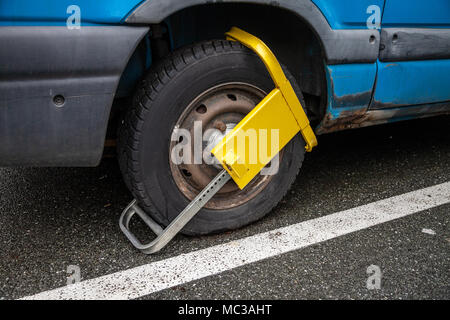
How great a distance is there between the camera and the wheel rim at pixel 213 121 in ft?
5.98

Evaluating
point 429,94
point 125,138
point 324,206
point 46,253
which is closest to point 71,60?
point 125,138

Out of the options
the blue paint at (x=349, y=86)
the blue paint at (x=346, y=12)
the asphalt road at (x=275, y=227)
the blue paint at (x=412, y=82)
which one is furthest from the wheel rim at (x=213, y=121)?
the blue paint at (x=412, y=82)

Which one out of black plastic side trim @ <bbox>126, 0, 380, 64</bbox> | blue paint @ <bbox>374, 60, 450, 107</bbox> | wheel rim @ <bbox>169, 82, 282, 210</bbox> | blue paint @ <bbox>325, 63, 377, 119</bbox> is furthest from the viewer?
blue paint @ <bbox>374, 60, 450, 107</bbox>

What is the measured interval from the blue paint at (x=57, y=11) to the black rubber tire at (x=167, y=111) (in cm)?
29

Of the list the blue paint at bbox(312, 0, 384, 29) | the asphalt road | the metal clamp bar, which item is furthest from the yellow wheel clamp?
the blue paint at bbox(312, 0, 384, 29)

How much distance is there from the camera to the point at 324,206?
7.34ft

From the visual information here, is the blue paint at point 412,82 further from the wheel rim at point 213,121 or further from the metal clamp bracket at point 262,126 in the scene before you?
the wheel rim at point 213,121

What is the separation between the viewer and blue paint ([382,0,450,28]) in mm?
1995

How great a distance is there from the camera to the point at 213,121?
188 cm

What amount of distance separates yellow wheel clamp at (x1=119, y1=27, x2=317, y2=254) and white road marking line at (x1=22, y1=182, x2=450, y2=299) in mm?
131

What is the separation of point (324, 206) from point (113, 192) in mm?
1121

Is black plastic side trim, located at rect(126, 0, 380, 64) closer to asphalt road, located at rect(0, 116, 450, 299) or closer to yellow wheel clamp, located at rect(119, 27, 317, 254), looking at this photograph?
yellow wheel clamp, located at rect(119, 27, 317, 254)

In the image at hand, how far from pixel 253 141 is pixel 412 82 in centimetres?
89

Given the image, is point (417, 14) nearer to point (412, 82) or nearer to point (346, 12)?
A: point (412, 82)
